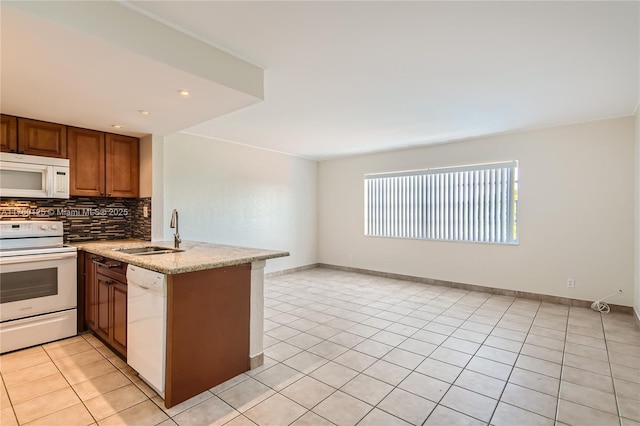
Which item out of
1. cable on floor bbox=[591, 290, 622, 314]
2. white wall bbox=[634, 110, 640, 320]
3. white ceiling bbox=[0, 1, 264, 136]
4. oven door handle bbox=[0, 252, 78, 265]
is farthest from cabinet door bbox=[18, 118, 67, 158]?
cable on floor bbox=[591, 290, 622, 314]

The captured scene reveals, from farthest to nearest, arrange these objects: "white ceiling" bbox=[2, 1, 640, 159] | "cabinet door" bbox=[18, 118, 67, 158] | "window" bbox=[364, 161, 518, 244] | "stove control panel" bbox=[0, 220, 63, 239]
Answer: "window" bbox=[364, 161, 518, 244], "cabinet door" bbox=[18, 118, 67, 158], "stove control panel" bbox=[0, 220, 63, 239], "white ceiling" bbox=[2, 1, 640, 159]

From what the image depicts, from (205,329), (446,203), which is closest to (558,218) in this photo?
(446,203)

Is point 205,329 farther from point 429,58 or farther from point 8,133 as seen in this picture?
point 8,133

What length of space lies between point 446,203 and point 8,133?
569cm

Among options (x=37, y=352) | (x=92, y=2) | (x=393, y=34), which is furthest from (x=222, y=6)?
(x=37, y=352)

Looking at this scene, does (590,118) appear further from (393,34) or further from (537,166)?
(393,34)

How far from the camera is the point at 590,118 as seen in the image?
392 cm

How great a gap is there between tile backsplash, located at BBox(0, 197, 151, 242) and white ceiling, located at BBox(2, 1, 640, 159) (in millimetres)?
1139

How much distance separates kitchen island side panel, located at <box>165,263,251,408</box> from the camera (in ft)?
6.63

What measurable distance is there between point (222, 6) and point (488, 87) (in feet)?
7.97

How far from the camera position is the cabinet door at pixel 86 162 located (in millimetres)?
3424

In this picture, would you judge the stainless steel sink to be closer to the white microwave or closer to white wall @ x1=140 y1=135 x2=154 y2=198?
white wall @ x1=140 y1=135 x2=154 y2=198

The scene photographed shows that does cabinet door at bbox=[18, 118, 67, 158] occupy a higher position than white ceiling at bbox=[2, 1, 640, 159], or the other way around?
white ceiling at bbox=[2, 1, 640, 159]

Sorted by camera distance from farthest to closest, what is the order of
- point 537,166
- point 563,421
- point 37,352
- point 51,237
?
point 537,166, point 51,237, point 37,352, point 563,421
